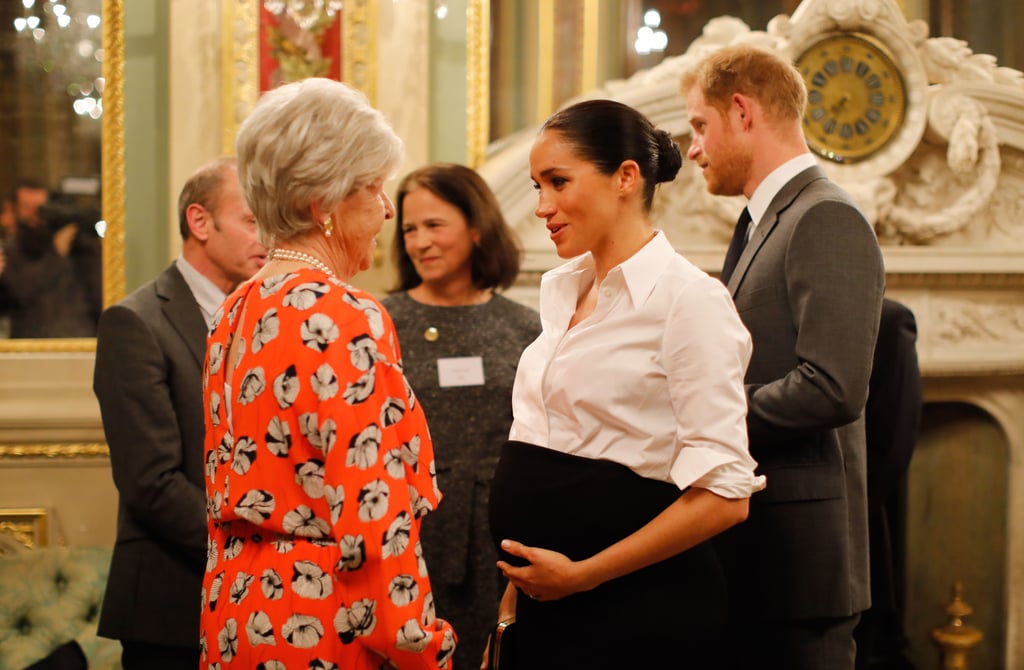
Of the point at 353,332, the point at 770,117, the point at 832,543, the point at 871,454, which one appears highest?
the point at 770,117

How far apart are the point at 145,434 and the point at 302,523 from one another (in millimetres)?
947

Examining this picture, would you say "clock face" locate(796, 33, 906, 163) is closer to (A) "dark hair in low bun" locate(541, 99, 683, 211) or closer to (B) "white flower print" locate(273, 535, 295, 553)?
(A) "dark hair in low bun" locate(541, 99, 683, 211)

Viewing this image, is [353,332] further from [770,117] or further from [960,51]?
[960,51]

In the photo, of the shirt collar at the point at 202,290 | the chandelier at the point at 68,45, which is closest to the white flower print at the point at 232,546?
the shirt collar at the point at 202,290

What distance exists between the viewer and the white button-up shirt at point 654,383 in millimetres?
1372

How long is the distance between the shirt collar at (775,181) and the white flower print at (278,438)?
1.14 m

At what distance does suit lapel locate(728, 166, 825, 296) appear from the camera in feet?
6.44

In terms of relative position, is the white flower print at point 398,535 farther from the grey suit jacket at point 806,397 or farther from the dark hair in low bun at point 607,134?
the grey suit jacket at point 806,397

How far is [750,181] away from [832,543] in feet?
2.45

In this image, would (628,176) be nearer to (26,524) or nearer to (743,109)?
(743,109)

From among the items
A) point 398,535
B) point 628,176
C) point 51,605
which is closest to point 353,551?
point 398,535

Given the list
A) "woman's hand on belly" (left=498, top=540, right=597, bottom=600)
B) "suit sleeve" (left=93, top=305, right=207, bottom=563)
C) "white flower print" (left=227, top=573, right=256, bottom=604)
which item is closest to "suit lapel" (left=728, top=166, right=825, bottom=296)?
"woman's hand on belly" (left=498, top=540, right=597, bottom=600)

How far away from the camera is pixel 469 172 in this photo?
2855 mm

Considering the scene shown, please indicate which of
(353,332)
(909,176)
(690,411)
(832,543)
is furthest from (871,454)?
(353,332)
